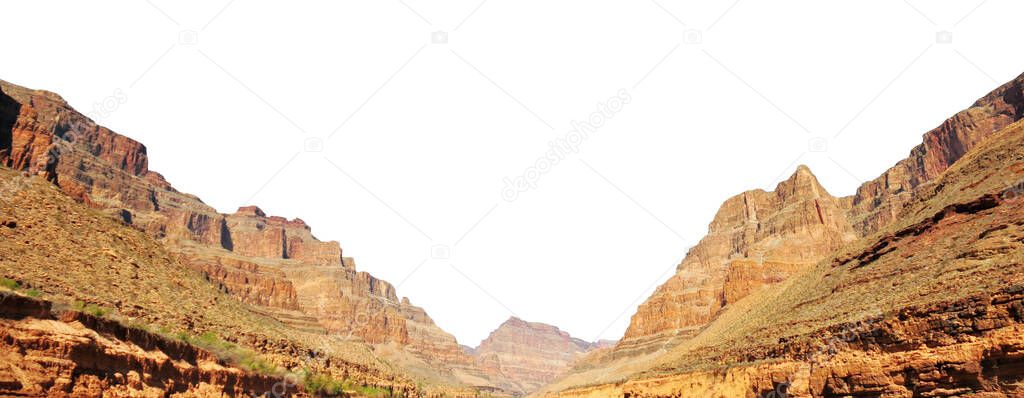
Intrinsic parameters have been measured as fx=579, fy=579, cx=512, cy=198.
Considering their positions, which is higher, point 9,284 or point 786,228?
point 786,228

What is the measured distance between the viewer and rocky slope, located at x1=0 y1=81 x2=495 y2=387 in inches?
1503

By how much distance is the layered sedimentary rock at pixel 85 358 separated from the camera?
1520 centimetres

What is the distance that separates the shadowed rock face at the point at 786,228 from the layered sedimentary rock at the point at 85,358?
89.3 meters

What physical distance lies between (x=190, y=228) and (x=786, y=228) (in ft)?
463

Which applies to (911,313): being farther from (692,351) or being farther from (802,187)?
Result: (802,187)

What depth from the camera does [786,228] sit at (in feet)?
375

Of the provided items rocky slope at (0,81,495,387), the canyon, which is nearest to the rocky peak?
the canyon

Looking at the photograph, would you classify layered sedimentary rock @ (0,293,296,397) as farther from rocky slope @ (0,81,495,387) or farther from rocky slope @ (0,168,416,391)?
rocky slope @ (0,81,495,387)

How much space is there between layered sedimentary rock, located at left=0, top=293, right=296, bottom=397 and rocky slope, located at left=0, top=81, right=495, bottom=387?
653 centimetres

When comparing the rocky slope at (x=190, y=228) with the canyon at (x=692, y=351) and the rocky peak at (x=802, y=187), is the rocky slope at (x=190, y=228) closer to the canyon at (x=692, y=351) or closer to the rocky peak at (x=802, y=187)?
the canyon at (x=692, y=351)

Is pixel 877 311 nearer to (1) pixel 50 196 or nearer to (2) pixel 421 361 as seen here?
→ (1) pixel 50 196

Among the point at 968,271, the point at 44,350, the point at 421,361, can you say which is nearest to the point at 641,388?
the point at 968,271

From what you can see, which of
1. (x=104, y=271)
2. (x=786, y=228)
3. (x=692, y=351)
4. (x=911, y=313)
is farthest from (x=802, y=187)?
(x=104, y=271)

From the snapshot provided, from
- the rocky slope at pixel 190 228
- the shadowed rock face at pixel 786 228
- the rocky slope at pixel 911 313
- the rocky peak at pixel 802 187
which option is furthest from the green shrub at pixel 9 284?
the rocky peak at pixel 802 187
